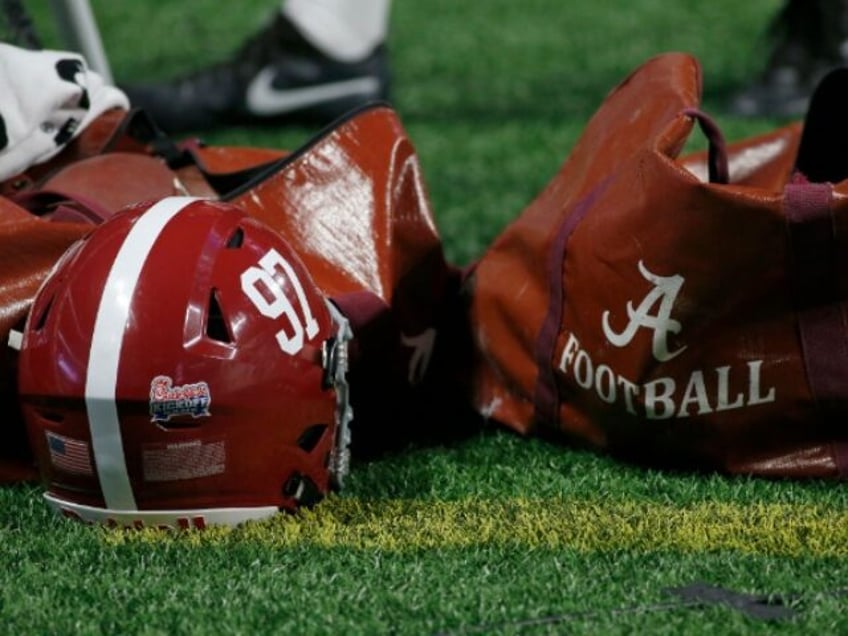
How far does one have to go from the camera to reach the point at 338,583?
5.82 ft

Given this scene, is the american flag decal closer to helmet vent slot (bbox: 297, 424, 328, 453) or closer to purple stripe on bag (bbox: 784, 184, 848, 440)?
helmet vent slot (bbox: 297, 424, 328, 453)

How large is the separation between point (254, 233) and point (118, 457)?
0.31 meters

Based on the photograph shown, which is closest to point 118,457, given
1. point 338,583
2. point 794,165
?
point 338,583

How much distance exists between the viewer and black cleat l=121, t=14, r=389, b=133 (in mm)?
3848

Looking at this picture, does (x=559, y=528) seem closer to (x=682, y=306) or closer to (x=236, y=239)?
(x=682, y=306)

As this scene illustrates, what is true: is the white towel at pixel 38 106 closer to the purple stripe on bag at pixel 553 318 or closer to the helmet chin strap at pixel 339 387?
the helmet chin strap at pixel 339 387

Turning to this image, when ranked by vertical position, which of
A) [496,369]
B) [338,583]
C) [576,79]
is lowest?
[576,79]

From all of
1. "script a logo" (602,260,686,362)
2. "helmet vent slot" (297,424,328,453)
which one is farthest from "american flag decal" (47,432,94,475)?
"script a logo" (602,260,686,362)

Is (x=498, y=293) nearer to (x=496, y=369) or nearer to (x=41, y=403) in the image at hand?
(x=496, y=369)

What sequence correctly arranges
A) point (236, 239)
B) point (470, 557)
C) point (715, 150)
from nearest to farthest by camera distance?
point (470, 557) → point (236, 239) → point (715, 150)

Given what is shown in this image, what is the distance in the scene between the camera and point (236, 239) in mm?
1959

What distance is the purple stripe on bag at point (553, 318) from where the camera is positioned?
221 centimetres

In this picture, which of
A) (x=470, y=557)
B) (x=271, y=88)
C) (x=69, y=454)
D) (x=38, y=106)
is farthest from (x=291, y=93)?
(x=470, y=557)

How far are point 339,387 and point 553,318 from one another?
1.12 feet
